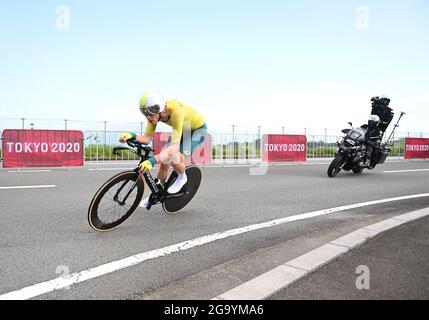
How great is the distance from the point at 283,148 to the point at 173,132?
12.9m

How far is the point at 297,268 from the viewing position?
9.02ft

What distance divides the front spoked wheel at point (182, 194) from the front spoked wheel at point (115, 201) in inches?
25.9

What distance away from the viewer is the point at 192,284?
8.23 ft

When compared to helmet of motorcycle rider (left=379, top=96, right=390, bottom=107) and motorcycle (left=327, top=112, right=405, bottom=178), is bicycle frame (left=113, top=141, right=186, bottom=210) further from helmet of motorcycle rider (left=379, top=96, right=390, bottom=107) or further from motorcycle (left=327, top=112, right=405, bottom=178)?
helmet of motorcycle rider (left=379, top=96, right=390, bottom=107)

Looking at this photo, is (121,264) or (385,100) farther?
(385,100)

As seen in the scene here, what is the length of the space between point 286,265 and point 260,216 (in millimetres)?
2006

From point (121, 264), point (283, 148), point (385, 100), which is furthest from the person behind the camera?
point (283, 148)

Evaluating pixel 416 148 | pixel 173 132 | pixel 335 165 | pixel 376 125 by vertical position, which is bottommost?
pixel 335 165

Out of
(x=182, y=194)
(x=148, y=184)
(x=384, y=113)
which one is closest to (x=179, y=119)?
(x=148, y=184)

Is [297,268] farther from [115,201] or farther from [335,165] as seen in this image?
[335,165]

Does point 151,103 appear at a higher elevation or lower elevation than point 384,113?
lower

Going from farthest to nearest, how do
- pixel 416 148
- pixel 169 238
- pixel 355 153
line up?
pixel 416 148 < pixel 355 153 < pixel 169 238

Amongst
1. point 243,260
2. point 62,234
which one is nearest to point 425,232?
point 243,260

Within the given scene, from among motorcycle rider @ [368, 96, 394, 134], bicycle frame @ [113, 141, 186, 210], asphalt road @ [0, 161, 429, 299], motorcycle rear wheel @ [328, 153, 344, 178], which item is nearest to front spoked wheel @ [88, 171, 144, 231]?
bicycle frame @ [113, 141, 186, 210]
